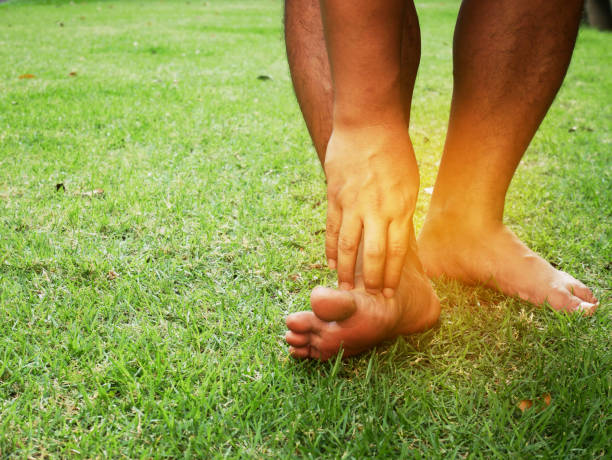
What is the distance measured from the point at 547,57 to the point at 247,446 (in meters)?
1.22

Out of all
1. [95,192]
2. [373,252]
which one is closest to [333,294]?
[373,252]

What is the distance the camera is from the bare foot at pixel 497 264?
1.31m

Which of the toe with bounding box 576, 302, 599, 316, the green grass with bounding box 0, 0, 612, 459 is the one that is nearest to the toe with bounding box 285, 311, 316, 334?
the green grass with bounding box 0, 0, 612, 459

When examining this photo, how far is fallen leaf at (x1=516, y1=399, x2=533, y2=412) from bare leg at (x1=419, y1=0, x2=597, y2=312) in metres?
0.38

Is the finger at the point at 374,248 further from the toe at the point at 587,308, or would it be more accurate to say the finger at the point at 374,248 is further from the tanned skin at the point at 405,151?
the toe at the point at 587,308

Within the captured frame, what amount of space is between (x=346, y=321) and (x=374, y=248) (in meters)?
0.17

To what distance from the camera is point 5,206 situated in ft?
6.12

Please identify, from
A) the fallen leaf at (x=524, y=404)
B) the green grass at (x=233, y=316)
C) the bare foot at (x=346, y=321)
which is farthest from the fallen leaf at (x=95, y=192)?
the fallen leaf at (x=524, y=404)

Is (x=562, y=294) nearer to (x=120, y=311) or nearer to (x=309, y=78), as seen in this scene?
(x=309, y=78)

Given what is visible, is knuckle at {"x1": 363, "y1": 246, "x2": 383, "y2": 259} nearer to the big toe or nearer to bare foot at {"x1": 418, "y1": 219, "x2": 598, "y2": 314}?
the big toe

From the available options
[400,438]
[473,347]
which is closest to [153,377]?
[400,438]

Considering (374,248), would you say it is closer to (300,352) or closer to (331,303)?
(331,303)

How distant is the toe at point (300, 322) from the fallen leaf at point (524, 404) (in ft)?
1.50

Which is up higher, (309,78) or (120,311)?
(309,78)
